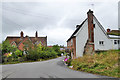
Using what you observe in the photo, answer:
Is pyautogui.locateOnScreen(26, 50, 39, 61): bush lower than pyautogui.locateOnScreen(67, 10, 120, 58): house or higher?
lower

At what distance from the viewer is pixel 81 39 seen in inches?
669

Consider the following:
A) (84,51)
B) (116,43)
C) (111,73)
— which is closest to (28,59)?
(84,51)

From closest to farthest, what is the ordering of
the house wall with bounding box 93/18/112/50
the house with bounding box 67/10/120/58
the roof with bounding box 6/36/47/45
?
the house with bounding box 67/10/120/58 → the house wall with bounding box 93/18/112/50 → the roof with bounding box 6/36/47/45

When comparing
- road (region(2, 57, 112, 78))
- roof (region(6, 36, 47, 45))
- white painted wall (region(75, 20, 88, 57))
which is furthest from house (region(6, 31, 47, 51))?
road (region(2, 57, 112, 78))

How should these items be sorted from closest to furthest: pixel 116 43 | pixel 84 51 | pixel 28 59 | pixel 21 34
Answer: pixel 84 51, pixel 116 43, pixel 28 59, pixel 21 34

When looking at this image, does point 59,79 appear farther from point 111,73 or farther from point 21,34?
point 21,34

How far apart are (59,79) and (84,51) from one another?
11.0 metres

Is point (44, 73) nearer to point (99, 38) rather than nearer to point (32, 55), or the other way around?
point (99, 38)

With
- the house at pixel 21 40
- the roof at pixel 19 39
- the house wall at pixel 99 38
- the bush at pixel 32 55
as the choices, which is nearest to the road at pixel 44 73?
the house wall at pixel 99 38

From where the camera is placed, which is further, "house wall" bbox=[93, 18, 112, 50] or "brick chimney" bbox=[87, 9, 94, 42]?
"house wall" bbox=[93, 18, 112, 50]

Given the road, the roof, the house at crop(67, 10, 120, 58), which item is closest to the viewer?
the road

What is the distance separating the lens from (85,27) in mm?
17438

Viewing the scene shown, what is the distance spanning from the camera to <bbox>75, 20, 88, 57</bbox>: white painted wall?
16.7 metres

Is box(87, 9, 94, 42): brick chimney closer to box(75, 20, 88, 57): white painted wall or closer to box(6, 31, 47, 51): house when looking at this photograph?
box(75, 20, 88, 57): white painted wall
